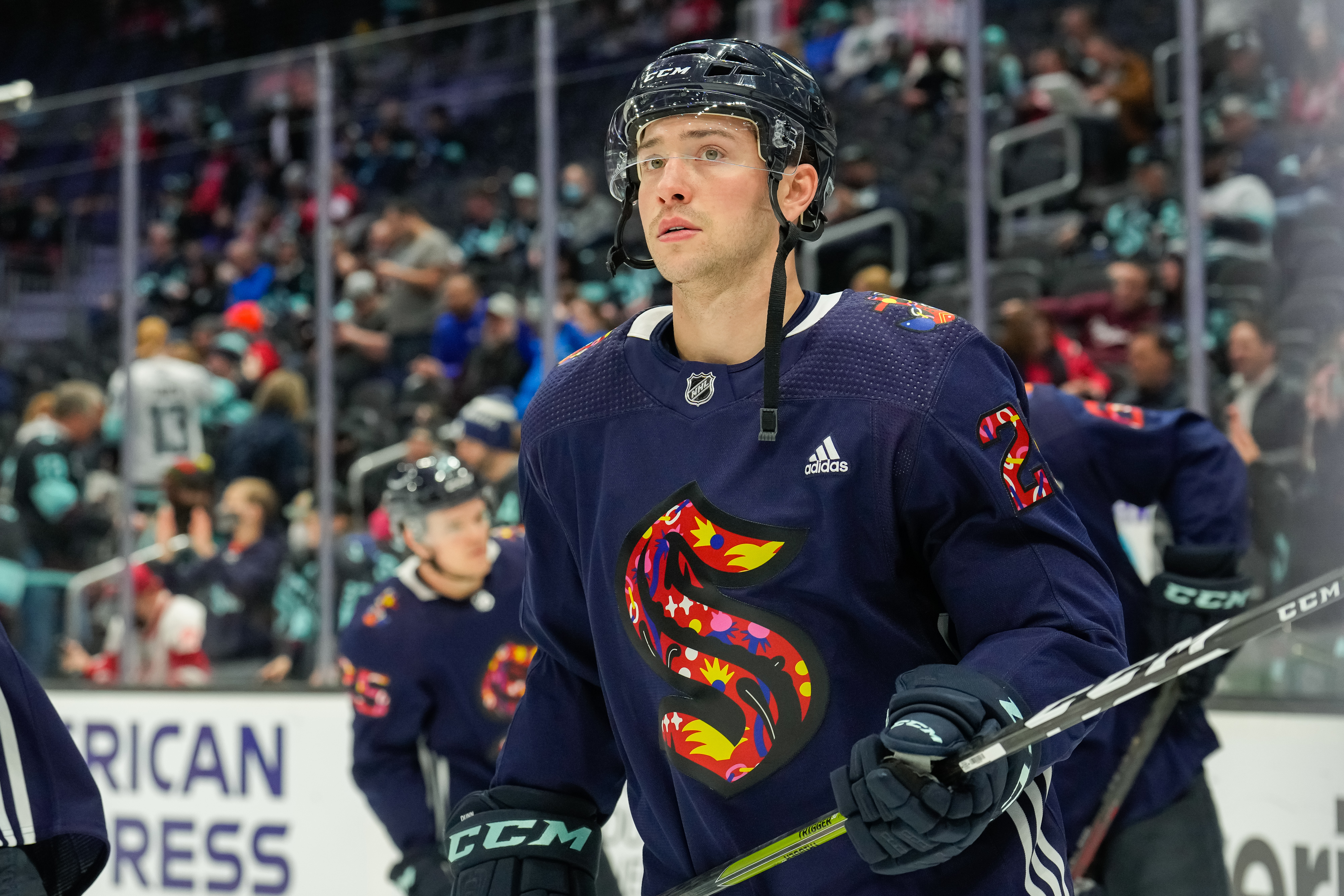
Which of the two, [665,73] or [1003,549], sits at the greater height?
[665,73]

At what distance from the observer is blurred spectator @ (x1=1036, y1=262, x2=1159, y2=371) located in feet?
12.4

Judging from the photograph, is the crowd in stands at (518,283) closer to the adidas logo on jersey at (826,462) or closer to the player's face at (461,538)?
Answer: the player's face at (461,538)

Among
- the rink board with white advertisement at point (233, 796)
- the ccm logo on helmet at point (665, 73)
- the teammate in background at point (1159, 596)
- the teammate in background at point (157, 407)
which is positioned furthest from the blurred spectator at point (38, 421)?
the ccm logo on helmet at point (665, 73)

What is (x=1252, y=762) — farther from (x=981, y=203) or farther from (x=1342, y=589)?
(x=1342, y=589)

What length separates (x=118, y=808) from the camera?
4.98 meters

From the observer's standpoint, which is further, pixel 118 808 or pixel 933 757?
pixel 118 808

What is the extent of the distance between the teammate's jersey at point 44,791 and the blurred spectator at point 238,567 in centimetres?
295

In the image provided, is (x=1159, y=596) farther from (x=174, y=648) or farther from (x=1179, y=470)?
(x=174, y=648)

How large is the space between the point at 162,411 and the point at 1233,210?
3221 millimetres

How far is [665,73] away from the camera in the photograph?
161cm

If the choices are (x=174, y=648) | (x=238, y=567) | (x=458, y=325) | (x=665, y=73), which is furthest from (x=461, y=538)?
(x=665, y=73)

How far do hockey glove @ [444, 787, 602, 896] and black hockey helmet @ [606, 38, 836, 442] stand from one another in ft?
1.63

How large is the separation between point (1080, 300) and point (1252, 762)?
3.81ft

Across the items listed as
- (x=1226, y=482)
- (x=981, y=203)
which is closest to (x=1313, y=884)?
(x=1226, y=482)
